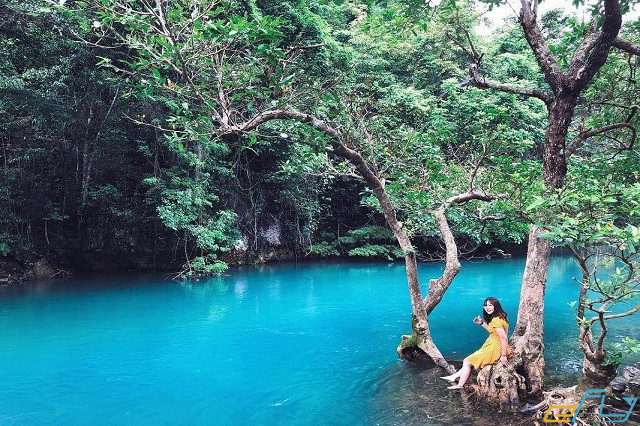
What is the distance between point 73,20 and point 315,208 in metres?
12.0

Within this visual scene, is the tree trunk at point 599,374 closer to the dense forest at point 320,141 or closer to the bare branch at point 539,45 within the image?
the dense forest at point 320,141

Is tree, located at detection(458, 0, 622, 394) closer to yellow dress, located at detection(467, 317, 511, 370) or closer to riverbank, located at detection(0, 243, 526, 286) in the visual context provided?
yellow dress, located at detection(467, 317, 511, 370)

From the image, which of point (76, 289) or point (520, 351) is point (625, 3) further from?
point (76, 289)

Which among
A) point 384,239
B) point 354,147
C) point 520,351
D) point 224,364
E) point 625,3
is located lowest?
point 224,364

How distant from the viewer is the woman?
530 centimetres

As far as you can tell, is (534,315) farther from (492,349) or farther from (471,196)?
(471,196)

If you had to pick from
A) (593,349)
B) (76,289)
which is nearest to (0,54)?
(76,289)

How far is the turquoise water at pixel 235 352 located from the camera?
539 cm

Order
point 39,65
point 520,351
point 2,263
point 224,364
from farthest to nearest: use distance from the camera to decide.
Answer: point 2,263, point 39,65, point 224,364, point 520,351

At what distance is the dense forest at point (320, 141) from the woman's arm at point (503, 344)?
162 mm

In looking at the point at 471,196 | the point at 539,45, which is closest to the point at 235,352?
the point at 471,196

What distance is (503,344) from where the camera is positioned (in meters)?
5.27

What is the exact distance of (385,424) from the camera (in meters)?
4.86

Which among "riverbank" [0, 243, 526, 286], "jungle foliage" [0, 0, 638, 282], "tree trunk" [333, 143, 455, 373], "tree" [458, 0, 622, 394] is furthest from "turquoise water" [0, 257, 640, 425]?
"riverbank" [0, 243, 526, 286]
